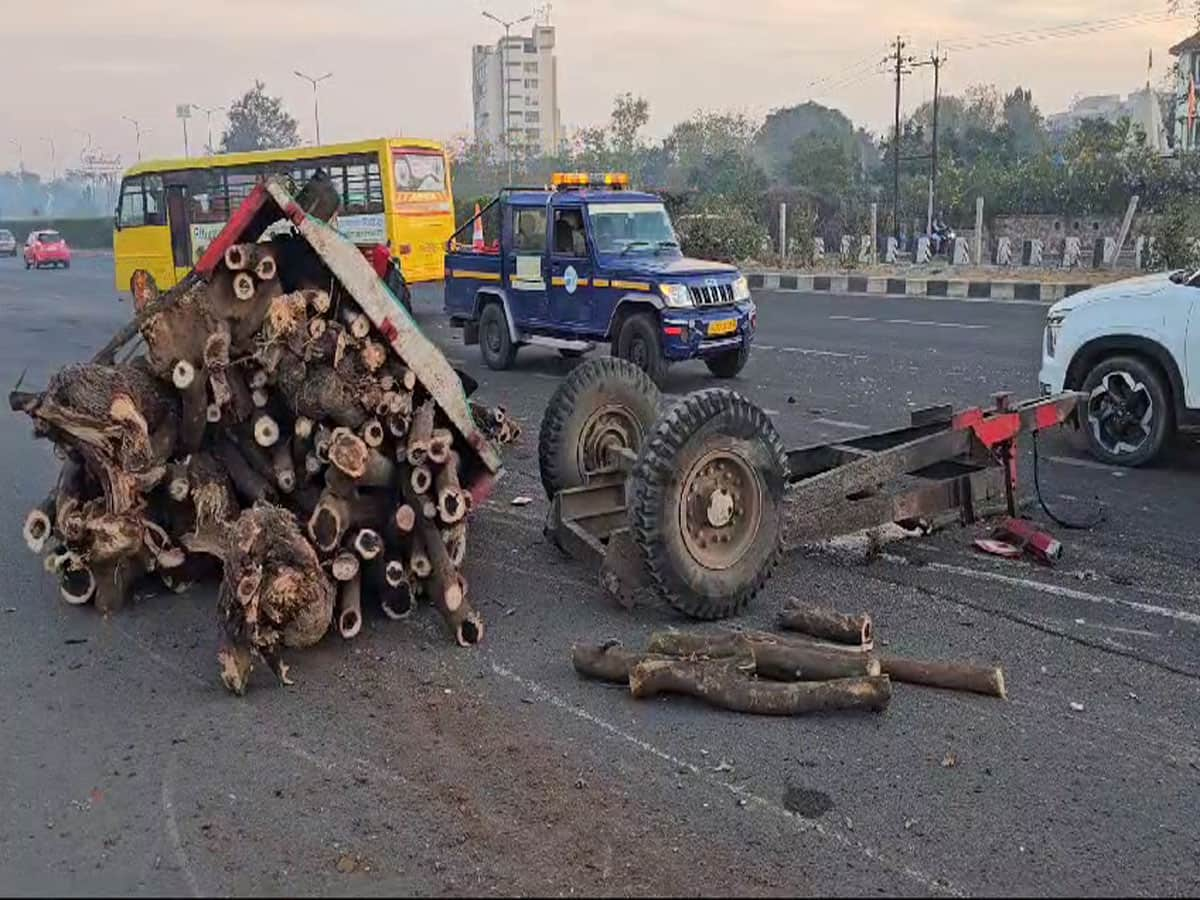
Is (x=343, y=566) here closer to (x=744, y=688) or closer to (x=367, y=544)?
(x=367, y=544)

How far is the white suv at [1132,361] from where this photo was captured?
811 cm

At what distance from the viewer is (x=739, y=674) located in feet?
14.9

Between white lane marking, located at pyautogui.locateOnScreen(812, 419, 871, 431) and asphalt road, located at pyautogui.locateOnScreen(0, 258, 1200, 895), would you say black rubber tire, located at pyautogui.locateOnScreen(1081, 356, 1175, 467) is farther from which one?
white lane marking, located at pyautogui.locateOnScreen(812, 419, 871, 431)

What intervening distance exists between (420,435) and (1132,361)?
5.39 m

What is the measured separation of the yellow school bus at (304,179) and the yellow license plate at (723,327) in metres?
10.6

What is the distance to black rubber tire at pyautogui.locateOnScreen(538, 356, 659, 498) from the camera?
6.71m

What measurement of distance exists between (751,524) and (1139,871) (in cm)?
245

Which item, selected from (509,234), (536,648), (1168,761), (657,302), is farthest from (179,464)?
(509,234)

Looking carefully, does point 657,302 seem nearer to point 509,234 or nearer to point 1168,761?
point 509,234

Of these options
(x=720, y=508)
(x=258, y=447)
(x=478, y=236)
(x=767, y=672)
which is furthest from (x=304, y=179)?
(x=767, y=672)

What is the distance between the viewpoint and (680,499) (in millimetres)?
5297

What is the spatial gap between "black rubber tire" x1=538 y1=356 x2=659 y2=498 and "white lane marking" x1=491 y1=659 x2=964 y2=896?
6.05 feet

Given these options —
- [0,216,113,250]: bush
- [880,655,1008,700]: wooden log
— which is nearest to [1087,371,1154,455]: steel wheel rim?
[880,655,1008,700]: wooden log

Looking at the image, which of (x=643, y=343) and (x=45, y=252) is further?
(x=45, y=252)
